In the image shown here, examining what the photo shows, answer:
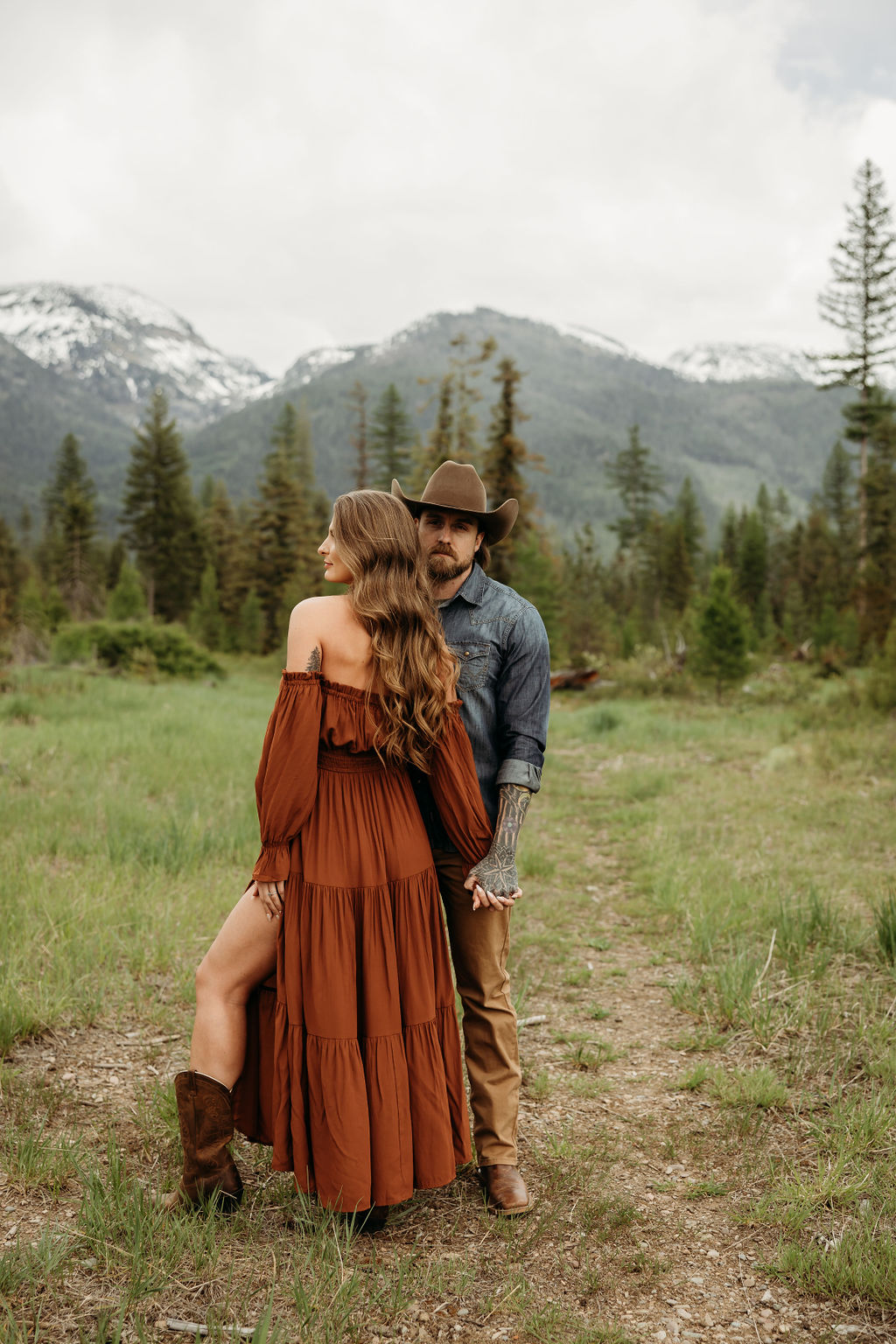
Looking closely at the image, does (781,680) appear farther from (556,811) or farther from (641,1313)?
(641,1313)

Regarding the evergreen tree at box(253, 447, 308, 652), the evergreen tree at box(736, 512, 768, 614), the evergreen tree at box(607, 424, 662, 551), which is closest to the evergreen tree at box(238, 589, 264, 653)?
the evergreen tree at box(253, 447, 308, 652)

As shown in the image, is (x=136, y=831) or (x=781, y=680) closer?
(x=136, y=831)

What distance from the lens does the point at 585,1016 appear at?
14.9 feet

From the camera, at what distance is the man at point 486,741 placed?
2.99m

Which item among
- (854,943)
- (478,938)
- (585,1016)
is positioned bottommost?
A: (585,1016)

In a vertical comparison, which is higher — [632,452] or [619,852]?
[632,452]

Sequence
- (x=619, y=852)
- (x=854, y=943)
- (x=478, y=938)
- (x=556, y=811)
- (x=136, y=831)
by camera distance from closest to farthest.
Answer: (x=478, y=938) → (x=854, y=943) → (x=136, y=831) → (x=619, y=852) → (x=556, y=811)

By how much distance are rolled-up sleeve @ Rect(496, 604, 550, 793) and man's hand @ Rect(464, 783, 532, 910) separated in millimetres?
68

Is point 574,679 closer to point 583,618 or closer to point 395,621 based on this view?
point 583,618

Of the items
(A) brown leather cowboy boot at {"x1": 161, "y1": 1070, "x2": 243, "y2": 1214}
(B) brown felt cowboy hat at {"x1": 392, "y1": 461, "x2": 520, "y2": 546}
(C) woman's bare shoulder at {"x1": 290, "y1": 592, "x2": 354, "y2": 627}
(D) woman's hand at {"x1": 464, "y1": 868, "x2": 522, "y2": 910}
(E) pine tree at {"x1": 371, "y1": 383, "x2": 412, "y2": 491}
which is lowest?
(A) brown leather cowboy boot at {"x1": 161, "y1": 1070, "x2": 243, "y2": 1214}

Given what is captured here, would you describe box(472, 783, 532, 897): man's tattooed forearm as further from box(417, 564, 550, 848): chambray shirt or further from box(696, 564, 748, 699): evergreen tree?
box(696, 564, 748, 699): evergreen tree

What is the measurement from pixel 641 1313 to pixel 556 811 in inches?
266

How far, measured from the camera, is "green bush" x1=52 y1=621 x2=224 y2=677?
19484 millimetres

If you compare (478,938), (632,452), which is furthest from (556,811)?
(632,452)
